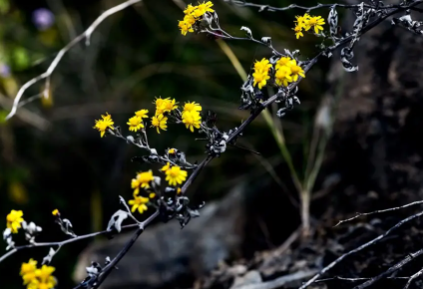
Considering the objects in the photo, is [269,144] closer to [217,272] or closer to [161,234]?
[161,234]

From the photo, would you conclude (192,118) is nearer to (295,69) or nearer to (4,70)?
(295,69)

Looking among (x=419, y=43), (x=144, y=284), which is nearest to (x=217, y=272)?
(x=144, y=284)

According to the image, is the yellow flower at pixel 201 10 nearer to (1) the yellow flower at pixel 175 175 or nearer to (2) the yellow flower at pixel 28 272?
(1) the yellow flower at pixel 175 175

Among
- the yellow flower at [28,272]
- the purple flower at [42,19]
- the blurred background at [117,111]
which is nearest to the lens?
the yellow flower at [28,272]

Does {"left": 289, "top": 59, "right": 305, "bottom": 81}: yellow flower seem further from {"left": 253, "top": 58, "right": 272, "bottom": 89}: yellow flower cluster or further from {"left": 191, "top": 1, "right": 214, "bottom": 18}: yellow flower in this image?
{"left": 191, "top": 1, "right": 214, "bottom": 18}: yellow flower

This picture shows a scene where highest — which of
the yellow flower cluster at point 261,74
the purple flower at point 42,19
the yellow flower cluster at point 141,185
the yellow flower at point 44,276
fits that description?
the purple flower at point 42,19

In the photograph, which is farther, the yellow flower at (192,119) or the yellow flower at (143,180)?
the yellow flower at (192,119)

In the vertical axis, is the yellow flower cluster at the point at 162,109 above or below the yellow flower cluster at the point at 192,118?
above

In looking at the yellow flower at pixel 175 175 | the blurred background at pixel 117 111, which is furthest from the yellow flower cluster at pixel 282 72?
the blurred background at pixel 117 111

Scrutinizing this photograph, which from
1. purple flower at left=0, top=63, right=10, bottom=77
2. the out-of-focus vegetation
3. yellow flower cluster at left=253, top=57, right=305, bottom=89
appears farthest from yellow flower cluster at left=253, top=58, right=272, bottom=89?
purple flower at left=0, top=63, right=10, bottom=77
